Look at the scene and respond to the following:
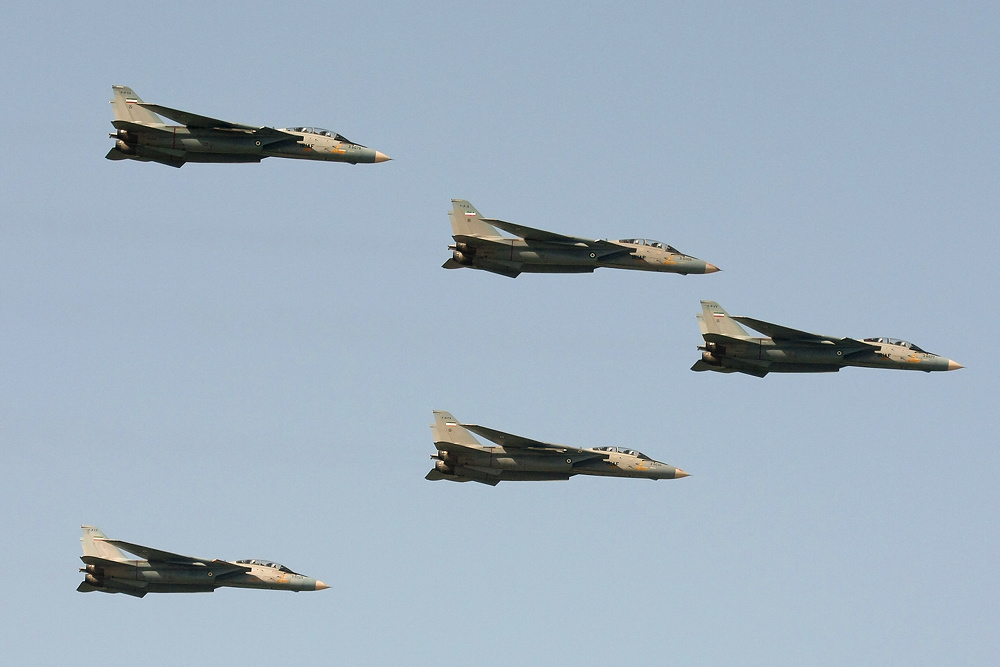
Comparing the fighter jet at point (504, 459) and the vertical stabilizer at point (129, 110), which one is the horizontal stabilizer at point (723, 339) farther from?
the vertical stabilizer at point (129, 110)

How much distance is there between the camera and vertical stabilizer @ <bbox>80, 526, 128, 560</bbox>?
8438cm

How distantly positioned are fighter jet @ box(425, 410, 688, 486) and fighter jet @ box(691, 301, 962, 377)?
812 centimetres

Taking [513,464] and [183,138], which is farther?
[513,464]

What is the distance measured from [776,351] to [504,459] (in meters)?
16.1

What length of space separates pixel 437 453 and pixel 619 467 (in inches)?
404

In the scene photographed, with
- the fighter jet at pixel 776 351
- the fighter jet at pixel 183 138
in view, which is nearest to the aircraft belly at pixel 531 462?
the fighter jet at pixel 776 351

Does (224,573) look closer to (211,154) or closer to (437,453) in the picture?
(437,453)

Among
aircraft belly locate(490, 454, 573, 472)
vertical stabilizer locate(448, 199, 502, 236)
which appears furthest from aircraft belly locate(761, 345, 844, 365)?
vertical stabilizer locate(448, 199, 502, 236)

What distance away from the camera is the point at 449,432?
3270 inches

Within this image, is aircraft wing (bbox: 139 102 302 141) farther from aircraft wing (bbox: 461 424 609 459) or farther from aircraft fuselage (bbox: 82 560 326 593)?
aircraft fuselage (bbox: 82 560 326 593)

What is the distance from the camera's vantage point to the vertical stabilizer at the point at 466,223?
80.2 metres

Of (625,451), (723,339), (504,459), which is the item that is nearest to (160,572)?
(504,459)

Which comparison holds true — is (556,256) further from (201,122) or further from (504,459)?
(201,122)

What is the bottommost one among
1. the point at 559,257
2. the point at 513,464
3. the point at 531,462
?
the point at 513,464
